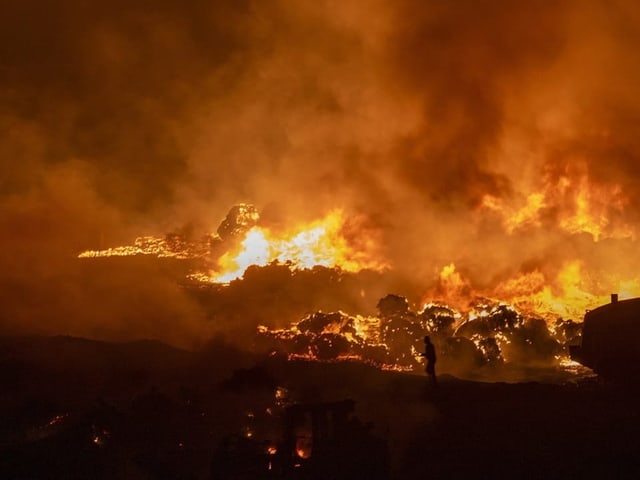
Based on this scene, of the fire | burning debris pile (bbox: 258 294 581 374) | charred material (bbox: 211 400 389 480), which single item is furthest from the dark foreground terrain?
the fire

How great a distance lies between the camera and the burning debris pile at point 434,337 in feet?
119

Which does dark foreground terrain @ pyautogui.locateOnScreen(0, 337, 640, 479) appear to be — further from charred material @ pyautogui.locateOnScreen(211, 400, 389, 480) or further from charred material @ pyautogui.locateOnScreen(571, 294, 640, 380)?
charred material @ pyautogui.locateOnScreen(571, 294, 640, 380)

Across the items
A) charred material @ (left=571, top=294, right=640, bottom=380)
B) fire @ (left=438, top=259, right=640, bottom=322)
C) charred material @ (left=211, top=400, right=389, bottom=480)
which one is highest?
fire @ (left=438, top=259, right=640, bottom=322)

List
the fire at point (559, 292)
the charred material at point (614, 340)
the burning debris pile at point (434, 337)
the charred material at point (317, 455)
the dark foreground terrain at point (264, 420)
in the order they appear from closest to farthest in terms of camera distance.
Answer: the charred material at point (317, 455), the dark foreground terrain at point (264, 420), the charred material at point (614, 340), the burning debris pile at point (434, 337), the fire at point (559, 292)

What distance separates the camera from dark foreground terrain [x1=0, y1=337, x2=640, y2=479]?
52.8 ft

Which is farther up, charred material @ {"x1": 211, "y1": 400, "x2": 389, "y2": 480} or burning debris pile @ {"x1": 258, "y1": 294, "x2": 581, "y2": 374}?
burning debris pile @ {"x1": 258, "y1": 294, "x2": 581, "y2": 374}

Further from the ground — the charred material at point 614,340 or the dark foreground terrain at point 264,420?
the charred material at point 614,340

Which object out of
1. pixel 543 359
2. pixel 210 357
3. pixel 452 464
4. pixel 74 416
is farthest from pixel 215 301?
pixel 452 464

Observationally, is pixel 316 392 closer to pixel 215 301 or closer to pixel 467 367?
pixel 467 367

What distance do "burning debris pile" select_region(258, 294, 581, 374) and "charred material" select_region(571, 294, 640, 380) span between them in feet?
39.0

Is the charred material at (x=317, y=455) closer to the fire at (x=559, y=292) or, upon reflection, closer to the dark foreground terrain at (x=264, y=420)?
the dark foreground terrain at (x=264, y=420)

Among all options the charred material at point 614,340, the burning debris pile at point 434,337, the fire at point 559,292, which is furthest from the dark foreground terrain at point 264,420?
the fire at point 559,292

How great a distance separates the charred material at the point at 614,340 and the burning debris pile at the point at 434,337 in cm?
1188

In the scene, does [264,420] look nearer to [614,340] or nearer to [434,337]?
[614,340]
